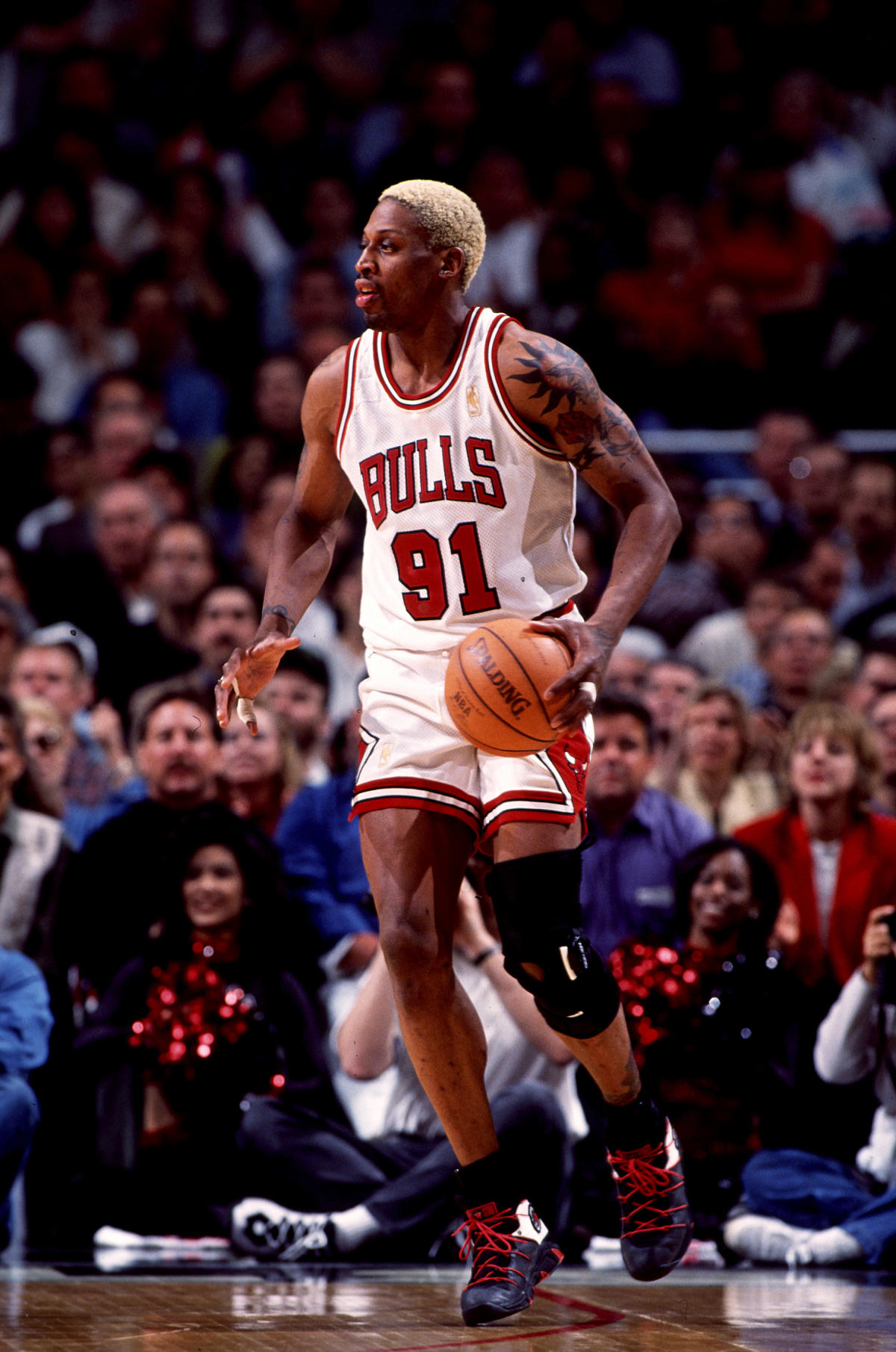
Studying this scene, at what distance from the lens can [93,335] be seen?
10.2 m

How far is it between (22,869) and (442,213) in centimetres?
282

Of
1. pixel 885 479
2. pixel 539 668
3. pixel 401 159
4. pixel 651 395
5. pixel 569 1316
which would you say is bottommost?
pixel 569 1316

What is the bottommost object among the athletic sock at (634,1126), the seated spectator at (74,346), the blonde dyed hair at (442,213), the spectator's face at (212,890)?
the athletic sock at (634,1126)

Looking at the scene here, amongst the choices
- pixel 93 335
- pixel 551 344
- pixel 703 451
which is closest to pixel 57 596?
pixel 93 335

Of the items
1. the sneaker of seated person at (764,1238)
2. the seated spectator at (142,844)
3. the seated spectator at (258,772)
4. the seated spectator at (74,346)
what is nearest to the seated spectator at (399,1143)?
the sneaker of seated person at (764,1238)

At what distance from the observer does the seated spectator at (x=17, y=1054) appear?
15.6 feet

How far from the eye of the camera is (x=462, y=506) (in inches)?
146

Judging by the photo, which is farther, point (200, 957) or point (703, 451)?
point (703, 451)

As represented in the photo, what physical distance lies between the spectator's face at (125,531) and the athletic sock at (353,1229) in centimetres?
395

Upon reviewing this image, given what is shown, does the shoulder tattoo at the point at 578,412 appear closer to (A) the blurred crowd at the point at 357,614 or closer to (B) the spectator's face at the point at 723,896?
(A) the blurred crowd at the point at 357,614

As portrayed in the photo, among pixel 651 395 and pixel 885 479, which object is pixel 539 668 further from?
pixel 651 395

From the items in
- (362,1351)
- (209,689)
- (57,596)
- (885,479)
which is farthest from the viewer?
(885,479)

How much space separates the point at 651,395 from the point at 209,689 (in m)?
4.38

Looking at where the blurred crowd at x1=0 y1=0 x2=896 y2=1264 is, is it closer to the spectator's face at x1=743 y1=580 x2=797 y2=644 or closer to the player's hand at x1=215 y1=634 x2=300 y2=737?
the spectator's face at x1=743 y1=580 x2=797 y2=644
